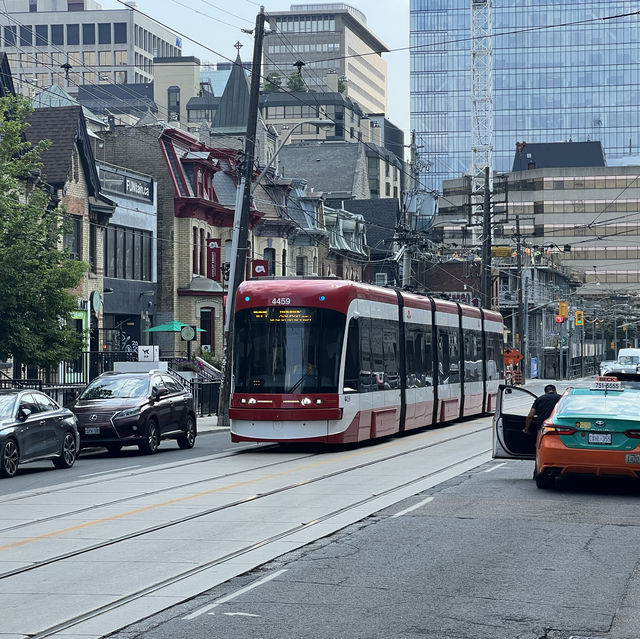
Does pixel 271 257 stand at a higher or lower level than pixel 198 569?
higher

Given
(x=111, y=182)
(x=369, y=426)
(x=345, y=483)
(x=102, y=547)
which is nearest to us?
(x=102, y=547)

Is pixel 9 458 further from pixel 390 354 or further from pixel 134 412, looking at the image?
pixel 390 354

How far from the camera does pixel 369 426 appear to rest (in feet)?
85.9

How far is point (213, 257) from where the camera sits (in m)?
58.6

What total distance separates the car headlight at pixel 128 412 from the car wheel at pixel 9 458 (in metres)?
4.55

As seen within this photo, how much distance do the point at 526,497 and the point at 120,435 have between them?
10988mm

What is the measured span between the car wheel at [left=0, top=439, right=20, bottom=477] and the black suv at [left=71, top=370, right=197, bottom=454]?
4431 mm

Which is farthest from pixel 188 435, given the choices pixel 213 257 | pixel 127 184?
pixel 213 257

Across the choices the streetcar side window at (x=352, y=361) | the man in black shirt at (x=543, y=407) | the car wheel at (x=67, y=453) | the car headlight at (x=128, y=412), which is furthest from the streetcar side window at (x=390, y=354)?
the man in black shirt at (x=543, y=407)

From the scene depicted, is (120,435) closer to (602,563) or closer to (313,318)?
(313,318)

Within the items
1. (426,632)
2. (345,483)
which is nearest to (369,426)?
(345,483)

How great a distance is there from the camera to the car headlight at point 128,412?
83.0ft

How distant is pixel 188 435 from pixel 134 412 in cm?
267

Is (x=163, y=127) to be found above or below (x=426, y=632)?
above
